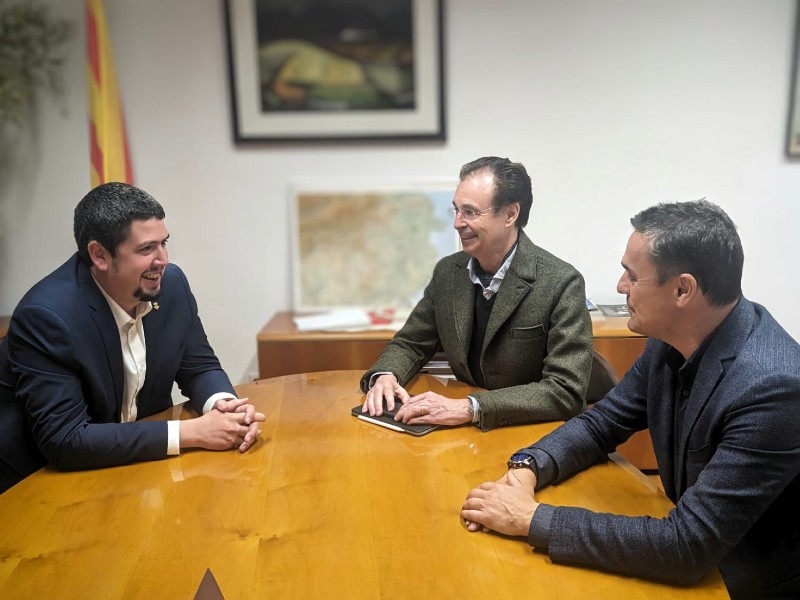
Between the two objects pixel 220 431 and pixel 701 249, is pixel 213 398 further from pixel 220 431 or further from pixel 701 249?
pixel 701 249

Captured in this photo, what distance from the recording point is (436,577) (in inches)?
40.5

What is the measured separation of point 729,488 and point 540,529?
0.31 m

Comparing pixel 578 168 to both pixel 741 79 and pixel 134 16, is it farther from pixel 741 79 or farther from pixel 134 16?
pixel 134 16

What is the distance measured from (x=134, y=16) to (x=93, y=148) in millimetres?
626

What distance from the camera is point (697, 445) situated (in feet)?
3.94

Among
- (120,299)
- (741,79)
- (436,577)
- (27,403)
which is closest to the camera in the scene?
(436,577)

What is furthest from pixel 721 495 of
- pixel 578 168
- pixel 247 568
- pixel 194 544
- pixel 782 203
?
pixel 782 203

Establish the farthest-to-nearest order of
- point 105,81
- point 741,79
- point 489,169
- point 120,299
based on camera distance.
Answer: point 741,79, point 105,81, point 489,169, point 120,299

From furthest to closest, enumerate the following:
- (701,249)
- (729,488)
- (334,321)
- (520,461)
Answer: (334,321), (520,461), (701,249), (729,488)

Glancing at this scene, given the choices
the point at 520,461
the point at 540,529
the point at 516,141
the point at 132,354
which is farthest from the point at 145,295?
the point at 516,141

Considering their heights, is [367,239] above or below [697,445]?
above

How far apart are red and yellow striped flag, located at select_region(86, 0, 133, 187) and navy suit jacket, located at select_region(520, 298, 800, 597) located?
2270 mm

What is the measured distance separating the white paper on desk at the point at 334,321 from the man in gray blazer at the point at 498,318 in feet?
2.41

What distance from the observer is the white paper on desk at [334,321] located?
110 inches
